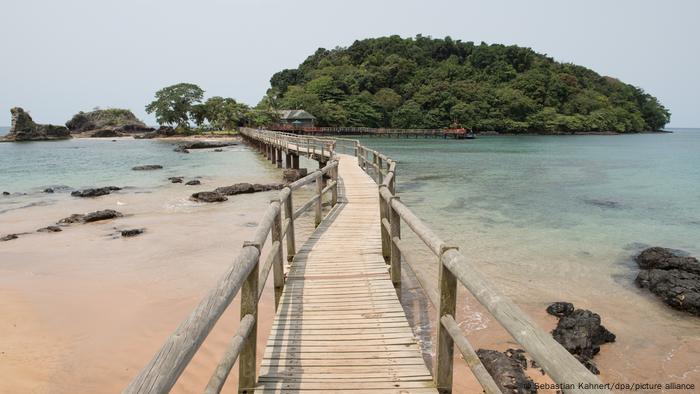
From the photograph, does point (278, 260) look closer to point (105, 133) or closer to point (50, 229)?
point (50, 229)

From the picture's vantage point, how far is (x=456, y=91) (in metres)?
100

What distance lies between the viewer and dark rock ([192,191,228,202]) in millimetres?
16406

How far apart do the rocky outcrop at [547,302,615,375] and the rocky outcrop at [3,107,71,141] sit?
93.1 meters

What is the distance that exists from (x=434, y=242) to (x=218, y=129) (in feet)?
262

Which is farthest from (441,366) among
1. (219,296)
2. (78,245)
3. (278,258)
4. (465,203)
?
(465,203)

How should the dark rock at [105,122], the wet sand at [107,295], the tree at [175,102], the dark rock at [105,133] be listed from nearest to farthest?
the wet sand at [107,295], the tree at [175,102], the dark rock at [105,133], the dark rock at [105,122]

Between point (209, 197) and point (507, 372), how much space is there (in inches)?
542

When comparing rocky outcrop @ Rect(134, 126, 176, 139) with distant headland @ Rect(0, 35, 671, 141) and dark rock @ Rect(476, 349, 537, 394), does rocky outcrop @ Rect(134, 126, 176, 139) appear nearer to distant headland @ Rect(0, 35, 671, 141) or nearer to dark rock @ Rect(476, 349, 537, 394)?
distant headland @ Rect(0, 35, 671, 141)

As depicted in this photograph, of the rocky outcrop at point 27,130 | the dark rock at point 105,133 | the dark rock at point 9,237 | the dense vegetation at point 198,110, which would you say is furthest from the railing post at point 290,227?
the dark rock at point 105,133

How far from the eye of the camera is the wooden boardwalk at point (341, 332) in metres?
3.15

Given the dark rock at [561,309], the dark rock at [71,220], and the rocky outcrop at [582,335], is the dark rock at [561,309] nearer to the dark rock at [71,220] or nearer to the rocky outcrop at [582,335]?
the rocky outcrop at [582,335]

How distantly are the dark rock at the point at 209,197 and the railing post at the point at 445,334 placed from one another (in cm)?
1451

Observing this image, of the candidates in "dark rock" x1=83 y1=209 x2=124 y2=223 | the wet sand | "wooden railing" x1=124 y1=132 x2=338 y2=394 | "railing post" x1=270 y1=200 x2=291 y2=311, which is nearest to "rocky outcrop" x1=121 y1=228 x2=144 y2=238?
the wet sand

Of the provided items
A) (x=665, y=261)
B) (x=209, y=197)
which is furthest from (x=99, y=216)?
(x=665, y=261)
